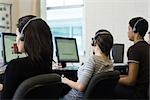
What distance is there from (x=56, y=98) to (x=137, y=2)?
11.9 feet

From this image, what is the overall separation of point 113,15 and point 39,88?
151 inches

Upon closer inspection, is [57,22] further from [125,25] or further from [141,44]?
[141,44]

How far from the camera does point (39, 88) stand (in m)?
1.30

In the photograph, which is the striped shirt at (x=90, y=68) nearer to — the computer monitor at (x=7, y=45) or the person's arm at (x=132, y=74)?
the person's arm at (x=132, y=74)

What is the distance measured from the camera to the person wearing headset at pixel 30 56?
1.50 m

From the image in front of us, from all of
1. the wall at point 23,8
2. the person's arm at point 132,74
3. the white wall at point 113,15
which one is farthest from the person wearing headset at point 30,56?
the white wall at point 113,15

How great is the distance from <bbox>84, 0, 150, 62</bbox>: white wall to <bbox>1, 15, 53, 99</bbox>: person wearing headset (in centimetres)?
319

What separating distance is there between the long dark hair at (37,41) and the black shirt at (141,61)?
1178 mm

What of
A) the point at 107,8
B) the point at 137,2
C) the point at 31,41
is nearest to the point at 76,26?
the point at 107,8

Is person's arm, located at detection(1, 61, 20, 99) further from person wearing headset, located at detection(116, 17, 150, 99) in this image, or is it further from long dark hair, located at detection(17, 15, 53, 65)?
person wearing headset, located at detection(116, 17, 150, 99)

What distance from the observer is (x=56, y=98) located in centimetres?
148

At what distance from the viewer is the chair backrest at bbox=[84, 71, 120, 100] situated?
6.56 ft

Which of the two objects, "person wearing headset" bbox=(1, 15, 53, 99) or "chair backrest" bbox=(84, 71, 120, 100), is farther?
"chair backrest" bbox=(84, 71, 120, 100)

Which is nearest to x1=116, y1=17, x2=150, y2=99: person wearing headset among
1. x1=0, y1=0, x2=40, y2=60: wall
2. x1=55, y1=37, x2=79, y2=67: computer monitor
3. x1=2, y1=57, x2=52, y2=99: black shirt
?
x1=55, y1=37, x2=79, y2=67: computer monitor
